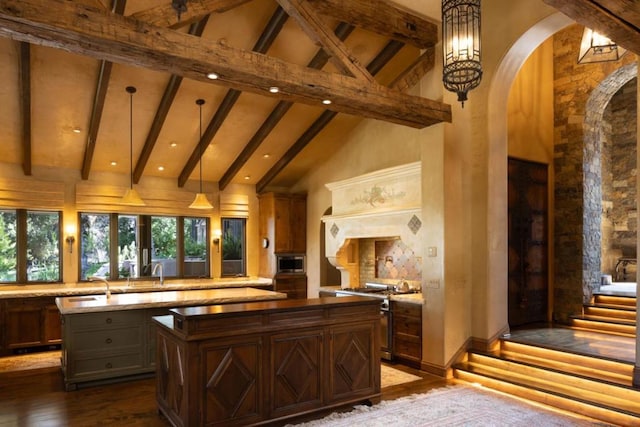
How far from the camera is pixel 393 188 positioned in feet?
22.2

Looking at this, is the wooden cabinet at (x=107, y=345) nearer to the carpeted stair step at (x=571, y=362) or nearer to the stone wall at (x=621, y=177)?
the carpeted stair step at (x=571, y=362)

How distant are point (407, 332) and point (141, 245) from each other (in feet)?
18.0

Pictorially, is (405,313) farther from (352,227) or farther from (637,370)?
(637,370)

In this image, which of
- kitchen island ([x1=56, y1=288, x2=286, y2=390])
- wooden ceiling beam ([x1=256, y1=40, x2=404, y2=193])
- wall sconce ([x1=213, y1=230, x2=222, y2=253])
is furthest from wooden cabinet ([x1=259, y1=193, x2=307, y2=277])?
kitchen island ([x1=56, y1=288, x2=286, y2=390])

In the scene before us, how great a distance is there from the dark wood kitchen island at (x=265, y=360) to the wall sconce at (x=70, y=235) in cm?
472

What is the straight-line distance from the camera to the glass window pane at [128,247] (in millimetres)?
8492

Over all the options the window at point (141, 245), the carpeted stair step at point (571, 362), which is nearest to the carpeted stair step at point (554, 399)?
the carpeted stair step at point (571, 362)

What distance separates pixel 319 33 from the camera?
187 inches

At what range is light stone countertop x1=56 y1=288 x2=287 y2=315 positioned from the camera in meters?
5.26

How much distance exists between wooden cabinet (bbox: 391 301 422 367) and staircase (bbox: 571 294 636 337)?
8.59 feet

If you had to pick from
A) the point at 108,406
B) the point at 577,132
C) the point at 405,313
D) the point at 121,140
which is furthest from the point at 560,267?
the point at 121,140

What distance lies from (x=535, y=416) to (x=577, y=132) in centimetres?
472

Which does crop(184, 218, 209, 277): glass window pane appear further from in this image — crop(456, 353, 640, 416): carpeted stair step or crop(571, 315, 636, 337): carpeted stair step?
crop(571, 315, 636, 337): carpeted stair step

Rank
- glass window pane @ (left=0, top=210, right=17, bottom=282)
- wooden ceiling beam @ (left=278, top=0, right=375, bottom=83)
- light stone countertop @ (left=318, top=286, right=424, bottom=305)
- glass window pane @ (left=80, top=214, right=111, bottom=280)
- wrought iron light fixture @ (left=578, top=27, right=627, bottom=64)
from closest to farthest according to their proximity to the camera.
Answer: wooden ceiling beam @ (left=278, top=0, right=375, bottom=83) < wrought iron light fixture @ (left=578, top=27, right=627, bottom=64) < light stone countertop @ (left=318, top=286, right=424, bottom=305) < glass window pane @ (left=0, top=210, right=17, bottom=282) < glass window pane @ (left=80, top=214, right=111, bottom=280)
